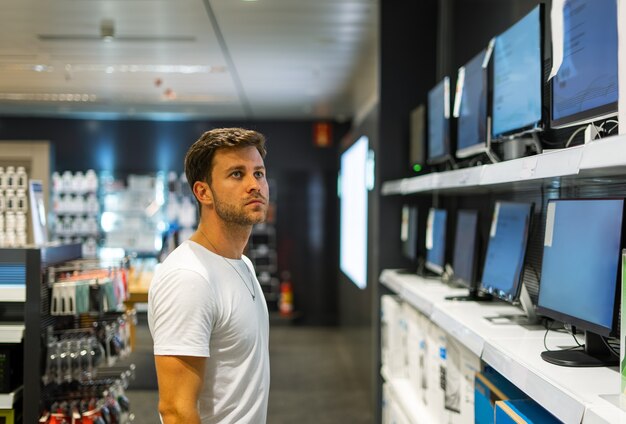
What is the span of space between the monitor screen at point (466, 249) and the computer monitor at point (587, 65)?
1.08m

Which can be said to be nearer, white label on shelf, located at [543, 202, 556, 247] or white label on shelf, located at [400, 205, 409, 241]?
white label on shelf, located at [543, 202, 556, 247]

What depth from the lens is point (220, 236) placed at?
1970 millimetres

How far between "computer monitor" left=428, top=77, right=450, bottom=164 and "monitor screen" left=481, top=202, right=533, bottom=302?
0.77m

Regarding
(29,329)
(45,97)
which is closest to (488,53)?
(29,329)

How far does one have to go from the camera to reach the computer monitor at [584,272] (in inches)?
66.1

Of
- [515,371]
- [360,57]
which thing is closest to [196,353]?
[515,371]

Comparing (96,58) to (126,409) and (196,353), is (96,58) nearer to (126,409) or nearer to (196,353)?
(126,409)

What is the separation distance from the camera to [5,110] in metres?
3.70

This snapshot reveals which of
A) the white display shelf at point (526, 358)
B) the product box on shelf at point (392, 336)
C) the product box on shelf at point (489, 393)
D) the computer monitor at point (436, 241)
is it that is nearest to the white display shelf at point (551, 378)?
the white display shelf at point (526, 358)

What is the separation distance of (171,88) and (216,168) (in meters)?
3.81

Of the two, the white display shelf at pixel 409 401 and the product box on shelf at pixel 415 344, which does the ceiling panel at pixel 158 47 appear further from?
the white display shelf at pixel 409 401

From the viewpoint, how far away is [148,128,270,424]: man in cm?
170

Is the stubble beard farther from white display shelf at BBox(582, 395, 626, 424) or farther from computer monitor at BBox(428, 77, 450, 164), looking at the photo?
computer monitor at BBox(428, 77, 450, 164)

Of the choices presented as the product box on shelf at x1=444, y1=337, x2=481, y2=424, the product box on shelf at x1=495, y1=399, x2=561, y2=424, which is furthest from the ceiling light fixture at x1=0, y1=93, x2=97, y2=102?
the product box on shelf at x1=495, y1=399, x2=561, y2=424
